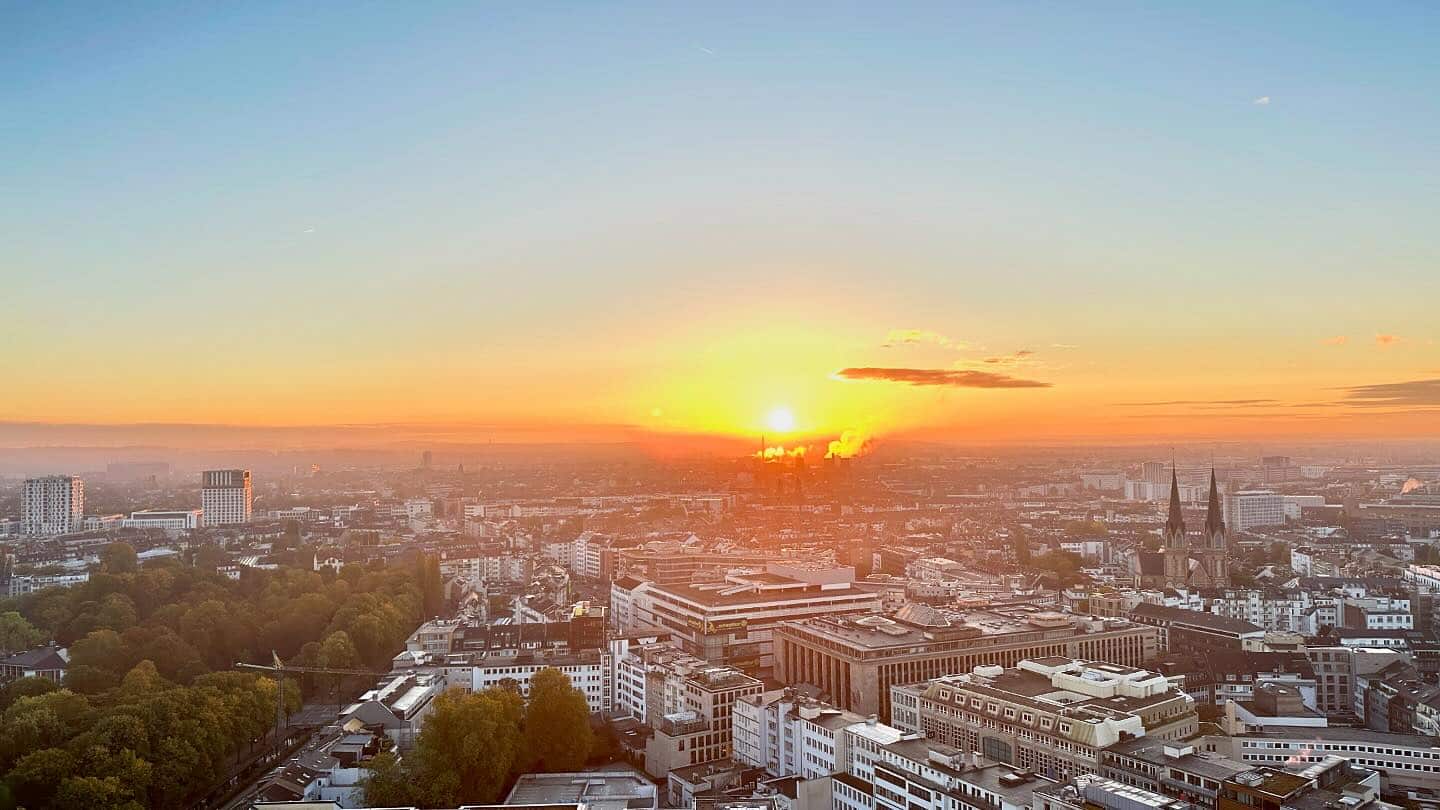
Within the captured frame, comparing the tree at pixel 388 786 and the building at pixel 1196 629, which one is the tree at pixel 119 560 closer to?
the tree at pixel 388 786

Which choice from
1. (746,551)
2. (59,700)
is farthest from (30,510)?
(59,700)

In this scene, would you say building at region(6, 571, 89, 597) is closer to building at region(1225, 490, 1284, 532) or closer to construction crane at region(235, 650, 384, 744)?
construction crane at region(235, 650, 384, 744)

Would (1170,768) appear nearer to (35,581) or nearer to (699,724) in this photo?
(699,724)

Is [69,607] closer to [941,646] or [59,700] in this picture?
[59,700]

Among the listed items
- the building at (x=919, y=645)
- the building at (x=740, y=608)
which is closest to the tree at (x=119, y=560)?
the building at (x=740, y=608)

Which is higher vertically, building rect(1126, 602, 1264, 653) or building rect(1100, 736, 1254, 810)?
building rect(1100, 736, 1254, 810)

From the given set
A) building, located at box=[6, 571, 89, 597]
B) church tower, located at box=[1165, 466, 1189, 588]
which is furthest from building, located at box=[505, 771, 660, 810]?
building, located at box=[6, 571, 89, 597]
